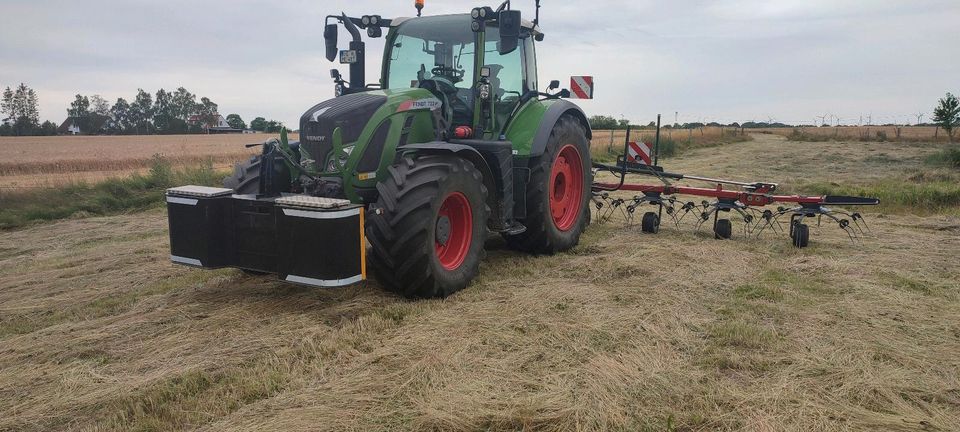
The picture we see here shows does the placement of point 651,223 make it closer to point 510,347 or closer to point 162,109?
point 510,347

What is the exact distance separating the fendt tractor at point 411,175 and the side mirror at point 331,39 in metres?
0.01

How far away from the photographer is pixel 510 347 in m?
3.77

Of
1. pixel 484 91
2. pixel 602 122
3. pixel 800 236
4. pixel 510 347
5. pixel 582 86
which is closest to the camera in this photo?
pixel 510 347

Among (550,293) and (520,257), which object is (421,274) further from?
(520,257)

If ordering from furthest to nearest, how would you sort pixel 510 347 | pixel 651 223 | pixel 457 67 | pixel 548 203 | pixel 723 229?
pixel 651 223
pixel 723 229
pixel 548 203
pixel 457 67
pixel 510 347

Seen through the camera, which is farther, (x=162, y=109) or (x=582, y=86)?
(x=162, y=109)

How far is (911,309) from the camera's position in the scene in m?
4.57

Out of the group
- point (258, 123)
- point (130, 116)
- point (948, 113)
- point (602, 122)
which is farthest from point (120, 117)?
point (948, 113)

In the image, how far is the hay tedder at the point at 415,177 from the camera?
4.34 metres

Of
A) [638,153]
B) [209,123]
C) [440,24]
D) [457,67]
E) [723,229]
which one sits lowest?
[723,229]

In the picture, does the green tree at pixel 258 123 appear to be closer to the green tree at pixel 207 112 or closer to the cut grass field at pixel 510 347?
the green tree at pixel 207 112

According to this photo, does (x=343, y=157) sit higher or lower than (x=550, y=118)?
lower

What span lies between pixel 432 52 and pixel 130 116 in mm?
72307

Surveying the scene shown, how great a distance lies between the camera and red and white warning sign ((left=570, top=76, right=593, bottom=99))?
27.2 ft
